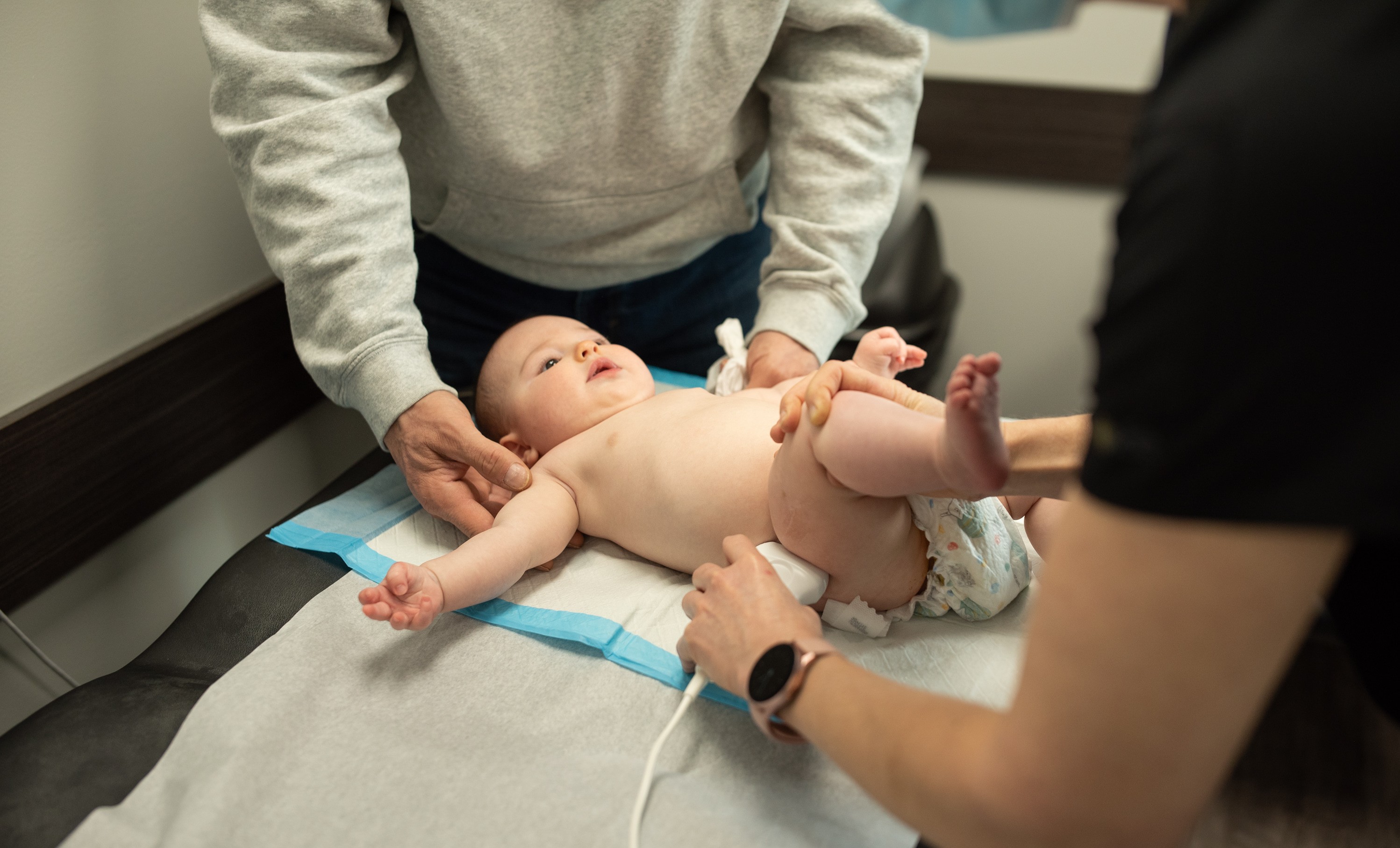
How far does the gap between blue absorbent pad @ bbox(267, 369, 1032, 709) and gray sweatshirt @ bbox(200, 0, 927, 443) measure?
16cm

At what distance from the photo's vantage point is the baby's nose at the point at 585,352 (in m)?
1.32

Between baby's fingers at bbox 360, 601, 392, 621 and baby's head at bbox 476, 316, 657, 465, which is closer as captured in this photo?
baby's fingers at bbox 360, 601, 392, 621

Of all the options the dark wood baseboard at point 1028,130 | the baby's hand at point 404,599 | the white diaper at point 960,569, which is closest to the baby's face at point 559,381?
the baby's hand at point 404,599

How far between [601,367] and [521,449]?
0.18 meters

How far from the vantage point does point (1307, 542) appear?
0.45 metres

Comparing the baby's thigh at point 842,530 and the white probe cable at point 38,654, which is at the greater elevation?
the baby's thigh at point 842,530

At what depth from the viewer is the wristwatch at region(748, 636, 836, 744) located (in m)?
0.74

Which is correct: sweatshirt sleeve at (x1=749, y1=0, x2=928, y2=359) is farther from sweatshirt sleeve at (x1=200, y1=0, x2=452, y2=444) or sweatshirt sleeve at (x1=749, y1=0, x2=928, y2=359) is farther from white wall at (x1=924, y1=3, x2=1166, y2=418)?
white wall at (x1=924, y1=3, x2=1166, y2=418)

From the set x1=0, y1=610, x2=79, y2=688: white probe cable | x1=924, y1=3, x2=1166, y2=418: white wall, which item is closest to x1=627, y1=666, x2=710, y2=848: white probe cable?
x1=0, y1=610, x2=79, y2=688: white probe cable

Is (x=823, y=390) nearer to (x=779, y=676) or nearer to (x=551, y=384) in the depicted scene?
(x=779, y=676)

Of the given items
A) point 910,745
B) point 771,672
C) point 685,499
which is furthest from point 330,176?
point 910,745

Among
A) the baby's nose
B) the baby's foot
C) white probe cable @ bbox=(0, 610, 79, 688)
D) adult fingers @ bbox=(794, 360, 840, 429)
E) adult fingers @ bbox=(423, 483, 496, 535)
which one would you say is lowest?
white probe cable @ bbox=(0, 610, 79, 688)

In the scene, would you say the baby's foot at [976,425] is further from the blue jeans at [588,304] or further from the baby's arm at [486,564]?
the blue jeans at [588,304]

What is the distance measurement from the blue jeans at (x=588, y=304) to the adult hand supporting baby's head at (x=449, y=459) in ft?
1.24
